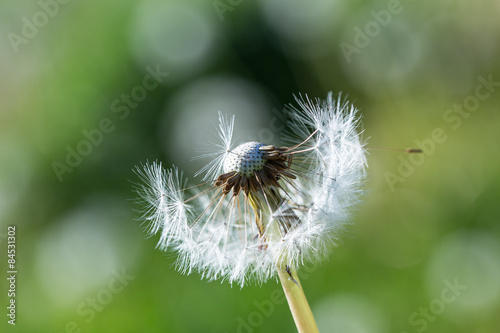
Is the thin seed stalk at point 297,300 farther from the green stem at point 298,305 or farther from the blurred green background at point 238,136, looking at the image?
the blurred green background at point 238,136

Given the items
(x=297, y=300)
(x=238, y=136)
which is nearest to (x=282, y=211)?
(x=297, y=300)

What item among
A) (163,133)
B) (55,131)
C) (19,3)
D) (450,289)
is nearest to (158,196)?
(450,289)

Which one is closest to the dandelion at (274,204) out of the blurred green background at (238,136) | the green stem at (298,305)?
the green stem at (298,305)

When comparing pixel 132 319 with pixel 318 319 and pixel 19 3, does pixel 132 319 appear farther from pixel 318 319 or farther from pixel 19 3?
pixel 19 3

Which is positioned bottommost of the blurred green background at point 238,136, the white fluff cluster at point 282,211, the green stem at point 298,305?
the green stem at point 298,305

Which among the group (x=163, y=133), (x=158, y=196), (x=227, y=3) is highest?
(x=227, y=3)

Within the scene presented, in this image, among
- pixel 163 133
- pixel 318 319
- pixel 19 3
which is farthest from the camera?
pixel 19 3
